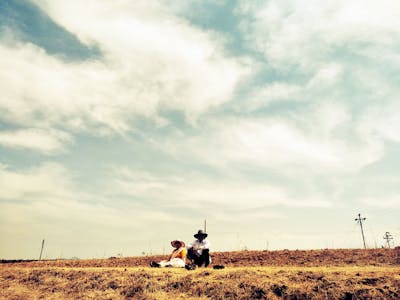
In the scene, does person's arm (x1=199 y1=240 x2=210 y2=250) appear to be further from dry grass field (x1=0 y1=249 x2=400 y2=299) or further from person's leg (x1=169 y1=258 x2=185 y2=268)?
dry grass field (x1=0 y1=249 x2=400 y2=299)

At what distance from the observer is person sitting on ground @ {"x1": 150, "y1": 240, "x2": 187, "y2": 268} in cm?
1620

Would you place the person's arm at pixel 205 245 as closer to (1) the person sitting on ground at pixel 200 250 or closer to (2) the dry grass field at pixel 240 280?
(1) the person sitting on ground at pixel 200 250

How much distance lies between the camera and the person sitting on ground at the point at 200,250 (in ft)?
51.9

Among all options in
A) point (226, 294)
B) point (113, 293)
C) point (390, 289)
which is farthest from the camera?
point (113, 293)

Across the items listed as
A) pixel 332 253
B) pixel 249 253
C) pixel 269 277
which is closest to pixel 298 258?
pixel 332 253

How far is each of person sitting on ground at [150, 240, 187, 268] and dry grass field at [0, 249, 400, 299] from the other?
156 cm

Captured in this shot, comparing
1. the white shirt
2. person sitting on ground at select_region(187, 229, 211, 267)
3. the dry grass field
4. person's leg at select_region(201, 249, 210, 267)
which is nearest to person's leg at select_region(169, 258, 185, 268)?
person sitting on ground at select_region(187, 229, 211, 267)

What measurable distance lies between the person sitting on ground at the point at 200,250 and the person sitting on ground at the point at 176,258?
62 centimetres

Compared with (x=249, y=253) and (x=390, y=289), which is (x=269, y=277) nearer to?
(x=390, y=289)

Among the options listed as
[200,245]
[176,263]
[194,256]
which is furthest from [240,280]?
[176,263]

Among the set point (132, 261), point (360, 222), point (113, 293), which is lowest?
point (113, 293)

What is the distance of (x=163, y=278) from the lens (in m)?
13.5

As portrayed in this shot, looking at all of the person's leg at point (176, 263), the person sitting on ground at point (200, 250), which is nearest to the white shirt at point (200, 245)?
the person sitting on ground at point (200, 250)

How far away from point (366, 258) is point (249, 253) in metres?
6.41
